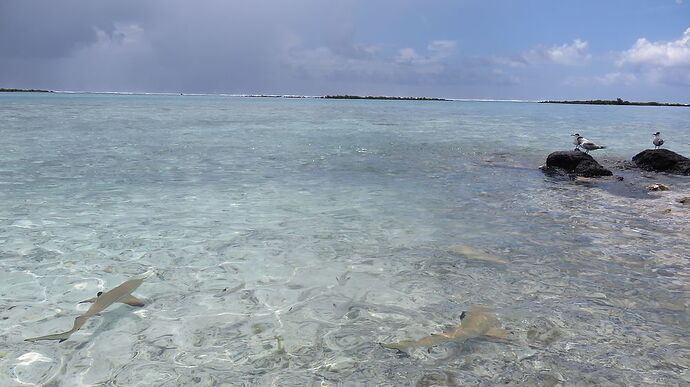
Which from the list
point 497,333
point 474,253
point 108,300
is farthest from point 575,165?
point 108,300

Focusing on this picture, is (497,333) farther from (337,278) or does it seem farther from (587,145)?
(587,145)

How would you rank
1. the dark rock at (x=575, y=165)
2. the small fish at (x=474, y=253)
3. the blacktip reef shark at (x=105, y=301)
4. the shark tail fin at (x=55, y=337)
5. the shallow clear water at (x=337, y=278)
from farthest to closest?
1. the dark rock at (x=575, y=165)
2. the small fish at (x=474, y=253)
3. the blacktip reef shark at (x=105, y=301)
4. the shark tail fin at (x=55, y=337)
5. the shallow clear water at (x=337, y=278)

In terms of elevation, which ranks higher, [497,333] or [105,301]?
[105,301]

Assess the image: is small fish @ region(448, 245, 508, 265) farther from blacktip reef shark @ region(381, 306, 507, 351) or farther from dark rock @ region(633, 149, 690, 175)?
dark rock @ region(633, 149, 690, 175)

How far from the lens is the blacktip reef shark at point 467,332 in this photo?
18.4 feet

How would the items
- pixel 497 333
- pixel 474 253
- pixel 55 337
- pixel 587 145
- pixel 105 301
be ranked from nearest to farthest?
pixel 55 337
pixel 497 333
pixel 105 301
pixel 474 253
pixel 587 145

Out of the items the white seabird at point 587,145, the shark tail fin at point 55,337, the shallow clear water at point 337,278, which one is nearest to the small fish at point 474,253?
the shallow clear water at point 337,278

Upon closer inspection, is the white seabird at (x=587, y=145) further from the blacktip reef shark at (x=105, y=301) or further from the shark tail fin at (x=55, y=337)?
the shark tail fin at (x=55, y=337)

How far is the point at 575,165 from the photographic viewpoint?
18.4 meters

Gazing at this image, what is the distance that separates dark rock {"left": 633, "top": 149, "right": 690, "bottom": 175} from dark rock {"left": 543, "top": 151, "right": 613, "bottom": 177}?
3.06 metres

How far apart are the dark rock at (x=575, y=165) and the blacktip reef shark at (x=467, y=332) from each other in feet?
44.1

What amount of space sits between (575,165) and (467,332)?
48.6 ft

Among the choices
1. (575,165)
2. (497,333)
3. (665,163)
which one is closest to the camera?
(497,333)

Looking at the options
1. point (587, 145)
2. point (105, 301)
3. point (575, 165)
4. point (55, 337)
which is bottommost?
point (55, 337)
